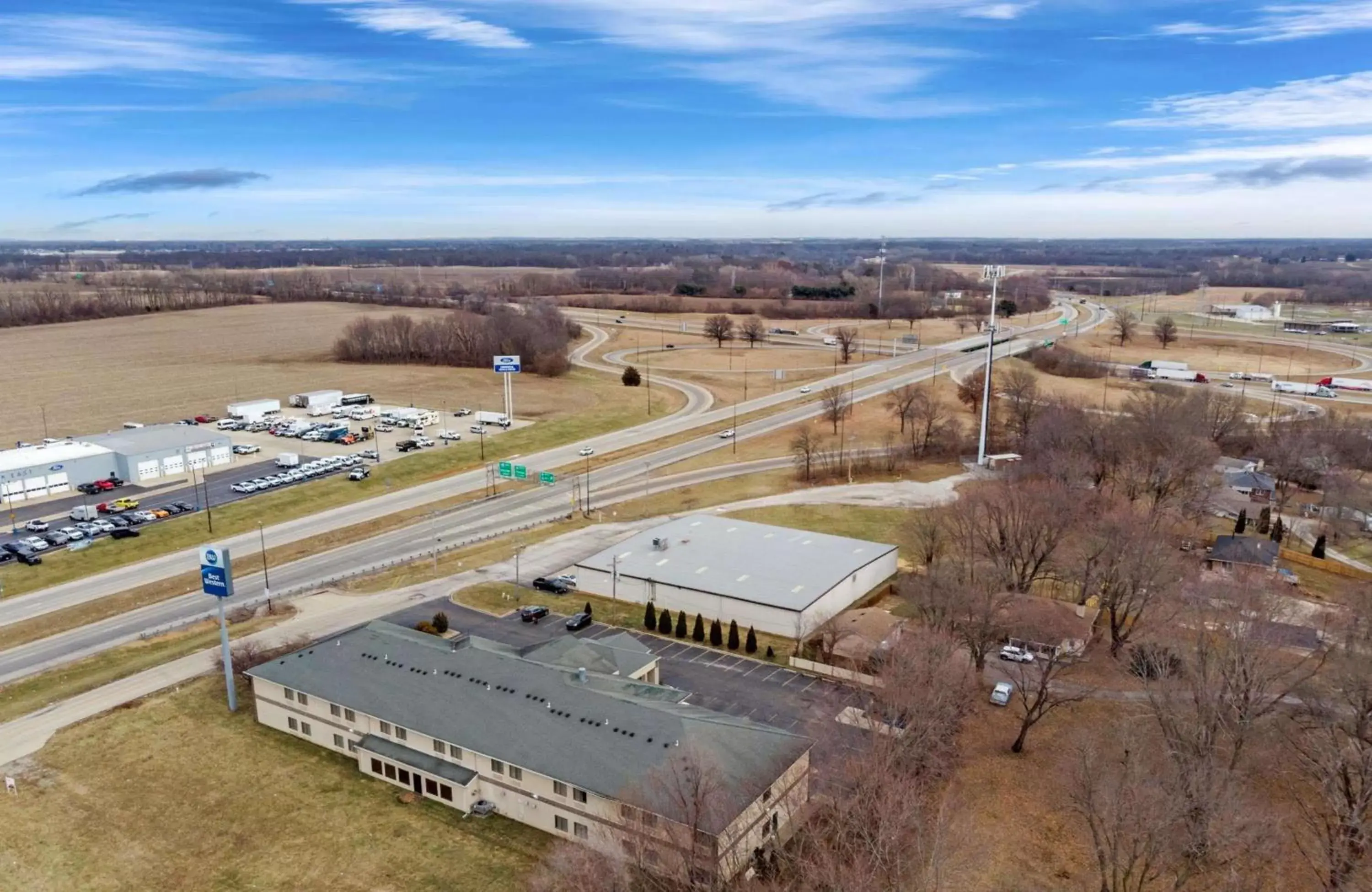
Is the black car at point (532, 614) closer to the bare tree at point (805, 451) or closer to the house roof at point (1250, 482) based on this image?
the bare tree at point (805, 451)

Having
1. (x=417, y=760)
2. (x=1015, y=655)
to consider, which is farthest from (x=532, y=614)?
(x=1015, y=655)

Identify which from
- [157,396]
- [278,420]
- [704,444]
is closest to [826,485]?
[704,444]

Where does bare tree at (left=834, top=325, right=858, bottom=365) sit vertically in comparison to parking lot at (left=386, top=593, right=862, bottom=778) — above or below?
above

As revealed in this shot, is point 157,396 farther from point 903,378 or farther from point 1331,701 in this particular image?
point 1331,701

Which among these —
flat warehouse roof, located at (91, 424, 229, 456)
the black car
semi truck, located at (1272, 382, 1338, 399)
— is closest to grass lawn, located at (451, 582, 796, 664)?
the black car

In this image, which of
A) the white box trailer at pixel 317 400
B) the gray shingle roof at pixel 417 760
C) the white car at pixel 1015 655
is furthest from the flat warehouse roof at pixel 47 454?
the white car at pixel 1015 655

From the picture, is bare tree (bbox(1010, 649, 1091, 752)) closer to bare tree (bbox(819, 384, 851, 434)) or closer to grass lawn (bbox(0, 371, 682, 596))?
grass lawn (bbox(0, 371, 682, 596))
